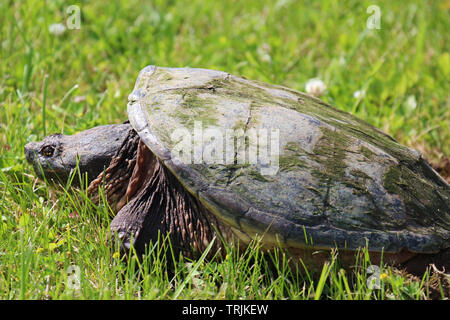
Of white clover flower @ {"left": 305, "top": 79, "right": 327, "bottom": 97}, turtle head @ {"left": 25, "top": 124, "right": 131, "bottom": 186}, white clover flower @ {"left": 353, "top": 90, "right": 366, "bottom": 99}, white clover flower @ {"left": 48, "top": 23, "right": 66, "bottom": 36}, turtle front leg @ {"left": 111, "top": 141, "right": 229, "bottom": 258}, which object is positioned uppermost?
white clover flower @ {"left": 48, "top": 23, "right": 66, "bottom": 36}

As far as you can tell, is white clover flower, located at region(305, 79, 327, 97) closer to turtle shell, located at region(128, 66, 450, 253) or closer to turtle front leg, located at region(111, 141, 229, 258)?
turtle shell, located at region(128, 66, 450, 253)

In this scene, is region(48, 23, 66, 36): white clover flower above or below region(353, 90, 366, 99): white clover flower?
above

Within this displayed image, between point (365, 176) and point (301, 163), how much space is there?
262 mm

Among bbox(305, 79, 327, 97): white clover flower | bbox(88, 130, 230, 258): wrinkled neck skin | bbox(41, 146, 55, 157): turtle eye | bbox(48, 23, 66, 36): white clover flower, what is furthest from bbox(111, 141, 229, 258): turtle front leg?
bbox(48, 23, 66, 36): white clover flower

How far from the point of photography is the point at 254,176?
2.03 m

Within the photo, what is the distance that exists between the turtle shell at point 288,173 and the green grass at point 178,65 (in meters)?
0.15

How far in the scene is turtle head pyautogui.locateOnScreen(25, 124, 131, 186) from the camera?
2404mm

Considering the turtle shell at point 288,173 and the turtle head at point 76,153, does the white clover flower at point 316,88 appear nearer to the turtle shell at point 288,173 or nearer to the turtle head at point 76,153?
the turtle shell at point 288,173

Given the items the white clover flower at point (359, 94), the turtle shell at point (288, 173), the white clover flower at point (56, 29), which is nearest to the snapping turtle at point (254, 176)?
the turtle shell at point (288, 173)

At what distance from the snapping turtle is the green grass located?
12 centimetres

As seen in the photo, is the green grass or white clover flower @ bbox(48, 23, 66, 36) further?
white clover flower @ bbox(48, 23, 66, 36)

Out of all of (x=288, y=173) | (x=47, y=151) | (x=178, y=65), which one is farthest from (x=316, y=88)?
(x=47, y=151)

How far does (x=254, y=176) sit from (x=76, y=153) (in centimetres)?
86
